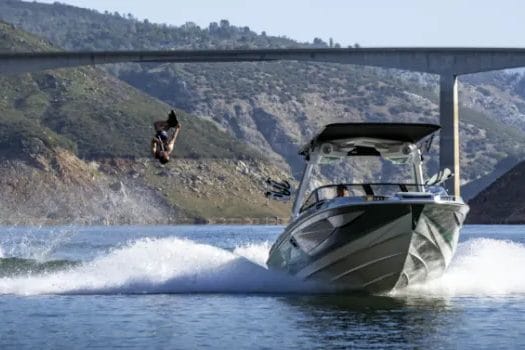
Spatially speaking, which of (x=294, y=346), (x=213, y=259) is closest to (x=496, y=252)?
(x=213, y=259)

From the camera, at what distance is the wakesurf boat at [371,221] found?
3006 cm

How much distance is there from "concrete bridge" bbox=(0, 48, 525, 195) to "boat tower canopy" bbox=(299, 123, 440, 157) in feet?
232

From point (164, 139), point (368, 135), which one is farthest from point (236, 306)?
point (368, 135)

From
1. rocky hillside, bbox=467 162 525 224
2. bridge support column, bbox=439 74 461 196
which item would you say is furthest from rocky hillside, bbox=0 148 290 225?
bridge support column, bbox=439 74 461 196

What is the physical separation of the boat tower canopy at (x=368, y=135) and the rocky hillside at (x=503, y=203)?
400ft

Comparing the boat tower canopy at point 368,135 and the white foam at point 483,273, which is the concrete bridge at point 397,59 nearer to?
the white foam at point 483,273

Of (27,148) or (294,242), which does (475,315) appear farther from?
(27,148)

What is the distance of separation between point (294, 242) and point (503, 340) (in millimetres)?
7360

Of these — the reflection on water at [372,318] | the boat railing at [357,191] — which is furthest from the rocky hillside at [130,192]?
the reflection on water at [372,318]

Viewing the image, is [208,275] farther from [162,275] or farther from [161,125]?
[161,125]

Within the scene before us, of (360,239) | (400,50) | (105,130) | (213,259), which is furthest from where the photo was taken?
(105,130)

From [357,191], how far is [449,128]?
79182 mm

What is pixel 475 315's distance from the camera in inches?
1162

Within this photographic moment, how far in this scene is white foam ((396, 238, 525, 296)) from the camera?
3481 cm
